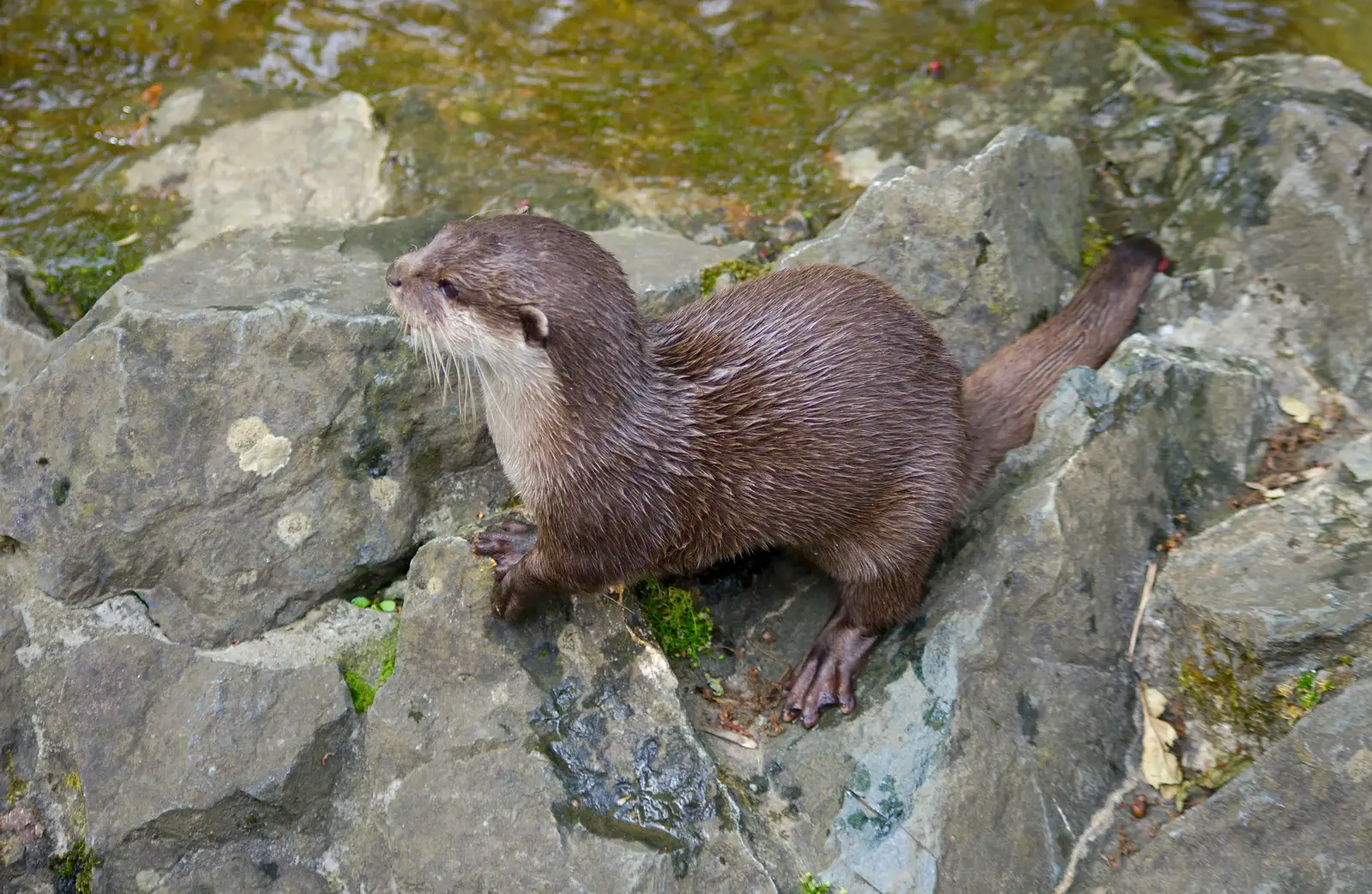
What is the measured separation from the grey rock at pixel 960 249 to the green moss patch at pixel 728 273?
94 millimetres

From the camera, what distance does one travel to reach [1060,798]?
218 cm

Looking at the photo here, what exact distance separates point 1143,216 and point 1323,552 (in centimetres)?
135

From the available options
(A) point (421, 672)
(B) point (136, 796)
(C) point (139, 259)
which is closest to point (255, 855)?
(B) point (136, 796)

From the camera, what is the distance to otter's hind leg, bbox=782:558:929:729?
7.70 ft

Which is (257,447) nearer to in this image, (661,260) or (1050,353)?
(661,260)

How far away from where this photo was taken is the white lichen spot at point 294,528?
239cm

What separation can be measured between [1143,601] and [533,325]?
1508 mm

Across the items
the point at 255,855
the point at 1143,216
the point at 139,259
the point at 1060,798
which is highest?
the point at 1143,216

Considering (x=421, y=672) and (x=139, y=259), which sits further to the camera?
(x=139, y=259)

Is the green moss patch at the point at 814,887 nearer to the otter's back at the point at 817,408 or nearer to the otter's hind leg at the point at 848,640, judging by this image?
the otter's hind leg at the point at 848,640

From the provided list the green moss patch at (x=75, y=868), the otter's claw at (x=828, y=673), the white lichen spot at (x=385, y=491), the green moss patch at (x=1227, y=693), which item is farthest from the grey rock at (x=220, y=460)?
the green moss patch at (x=1227, y=693)

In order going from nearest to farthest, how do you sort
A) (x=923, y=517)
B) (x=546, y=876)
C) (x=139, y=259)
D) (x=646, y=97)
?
(x=546, y=876)
(x=923, y=517)
(x=139, y=259)
(x=646, y=97)

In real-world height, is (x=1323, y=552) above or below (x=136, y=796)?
above

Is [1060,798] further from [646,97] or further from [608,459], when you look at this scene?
[646,97]
